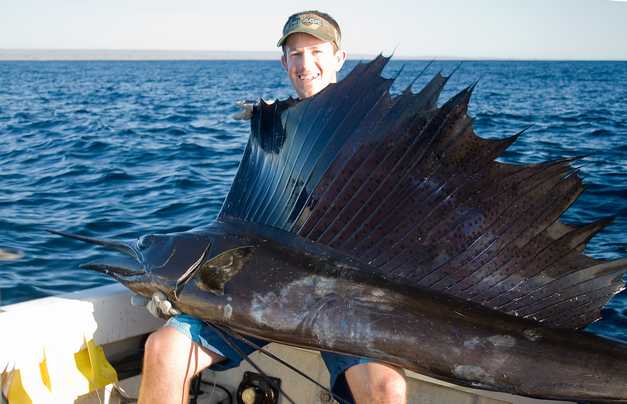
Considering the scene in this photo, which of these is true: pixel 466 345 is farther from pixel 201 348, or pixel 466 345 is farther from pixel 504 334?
pixel 201 348

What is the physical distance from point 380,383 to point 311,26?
1711 mm

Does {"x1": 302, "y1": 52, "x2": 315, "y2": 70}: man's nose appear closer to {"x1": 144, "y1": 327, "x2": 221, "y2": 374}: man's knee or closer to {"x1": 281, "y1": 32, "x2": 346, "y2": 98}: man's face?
{"x1": 281, "y1": 32, "x2": 346, "y2": 98}: man's face

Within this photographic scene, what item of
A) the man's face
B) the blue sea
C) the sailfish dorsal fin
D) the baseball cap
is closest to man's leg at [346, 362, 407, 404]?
the sailfish dorsal fin

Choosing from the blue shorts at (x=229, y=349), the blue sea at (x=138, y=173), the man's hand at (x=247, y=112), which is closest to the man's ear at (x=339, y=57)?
the blue sea at (x=138, y=173)

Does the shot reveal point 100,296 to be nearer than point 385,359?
No

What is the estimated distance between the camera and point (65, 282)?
14.9 ft

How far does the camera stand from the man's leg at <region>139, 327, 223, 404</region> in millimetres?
2004

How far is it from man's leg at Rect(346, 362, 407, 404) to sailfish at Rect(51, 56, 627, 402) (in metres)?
0.05

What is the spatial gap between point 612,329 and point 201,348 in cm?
266

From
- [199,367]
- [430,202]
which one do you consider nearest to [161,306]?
[199,367]

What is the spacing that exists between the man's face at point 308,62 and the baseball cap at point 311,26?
34 mm

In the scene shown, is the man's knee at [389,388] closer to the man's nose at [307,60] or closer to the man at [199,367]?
the man at [199,367]

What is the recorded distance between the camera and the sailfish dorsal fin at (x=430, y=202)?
5.85 ft

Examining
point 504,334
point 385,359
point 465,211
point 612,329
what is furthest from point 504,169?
point 612,329
